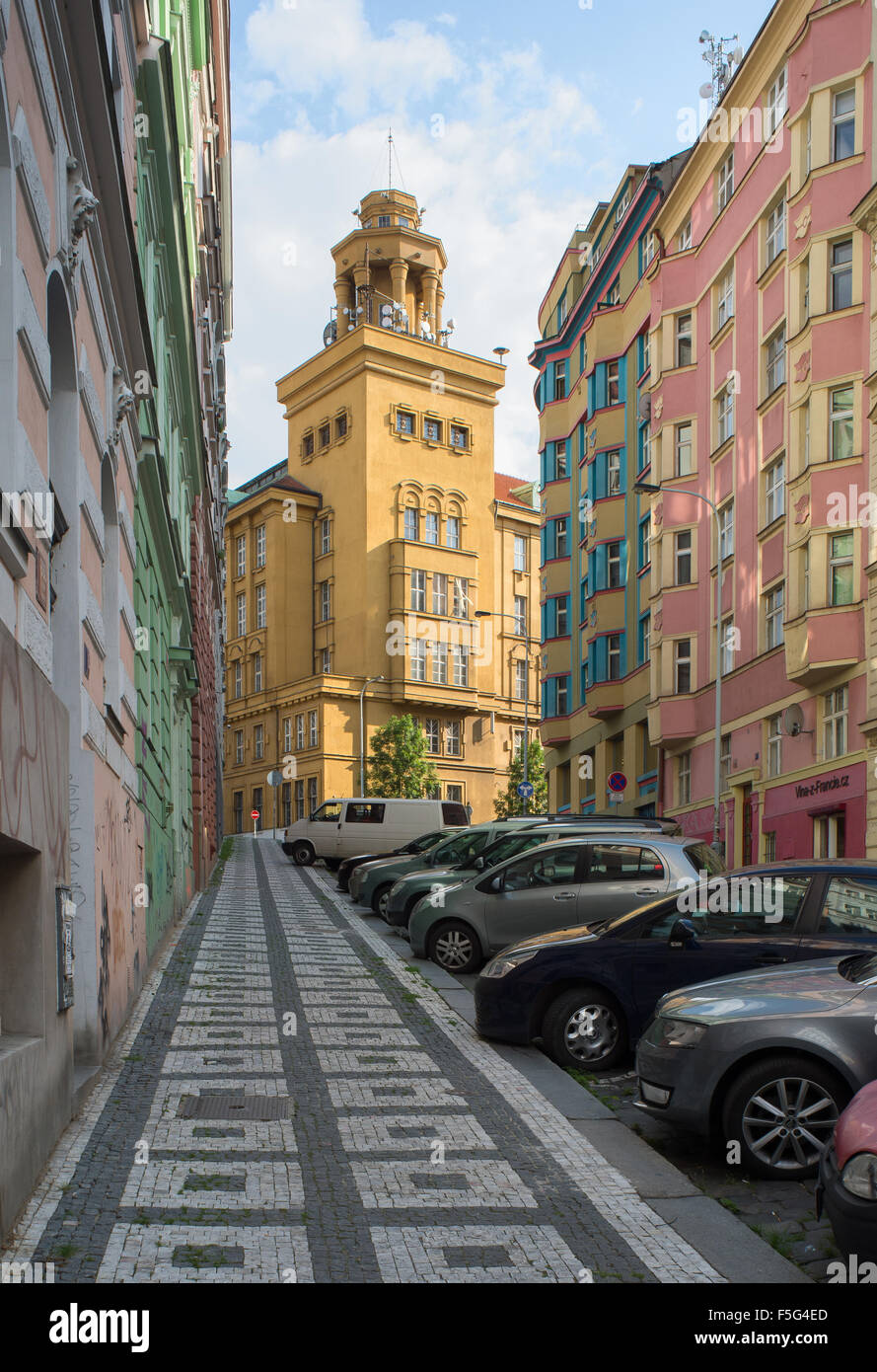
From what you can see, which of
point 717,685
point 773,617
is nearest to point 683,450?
point 717,685

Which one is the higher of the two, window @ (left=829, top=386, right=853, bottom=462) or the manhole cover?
window @ (left=829, top=386, right=853, bottom=462)

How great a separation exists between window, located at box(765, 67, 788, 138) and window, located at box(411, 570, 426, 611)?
48.3 meters

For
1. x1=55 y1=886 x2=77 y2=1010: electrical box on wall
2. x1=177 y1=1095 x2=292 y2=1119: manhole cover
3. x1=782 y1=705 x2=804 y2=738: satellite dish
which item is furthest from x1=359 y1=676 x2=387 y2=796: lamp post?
x1=55 y1=886 x2=77 y2=1010: electrical box on wall

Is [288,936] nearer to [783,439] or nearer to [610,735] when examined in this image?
[783,439]

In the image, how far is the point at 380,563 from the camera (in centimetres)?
7694

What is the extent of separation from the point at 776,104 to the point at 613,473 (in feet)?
52.3

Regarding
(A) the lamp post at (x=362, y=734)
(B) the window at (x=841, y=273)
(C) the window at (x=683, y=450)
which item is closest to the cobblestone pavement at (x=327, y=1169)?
(B) the window at (x=841, y=273)

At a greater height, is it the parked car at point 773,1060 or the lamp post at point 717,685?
the lamp post at point 717,685

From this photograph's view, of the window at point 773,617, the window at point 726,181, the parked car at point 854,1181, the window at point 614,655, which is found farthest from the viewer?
the window at point 614,655

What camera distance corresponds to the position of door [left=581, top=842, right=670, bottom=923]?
13.5 meters

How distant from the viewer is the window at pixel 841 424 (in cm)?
2486

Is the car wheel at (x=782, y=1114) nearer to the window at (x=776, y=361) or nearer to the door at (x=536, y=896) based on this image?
the door at (x=536, y=896)

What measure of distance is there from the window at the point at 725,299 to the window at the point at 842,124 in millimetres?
6622

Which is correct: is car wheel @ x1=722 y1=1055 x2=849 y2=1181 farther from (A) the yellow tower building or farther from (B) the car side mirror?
(A) the yellow tower building
